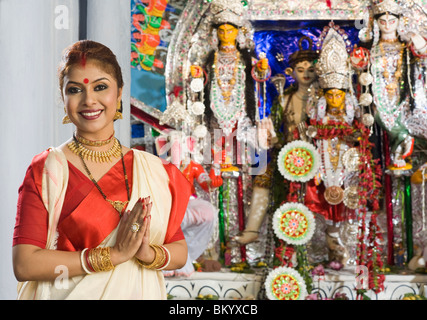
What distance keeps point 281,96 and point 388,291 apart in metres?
1.47

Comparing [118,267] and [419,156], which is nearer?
[118,267]

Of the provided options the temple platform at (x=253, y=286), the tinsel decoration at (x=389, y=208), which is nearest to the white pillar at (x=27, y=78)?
the temple platform at (x=253, y=286)

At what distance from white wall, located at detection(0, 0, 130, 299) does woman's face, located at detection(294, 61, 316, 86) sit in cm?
260

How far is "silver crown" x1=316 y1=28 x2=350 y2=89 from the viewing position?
3.73 m

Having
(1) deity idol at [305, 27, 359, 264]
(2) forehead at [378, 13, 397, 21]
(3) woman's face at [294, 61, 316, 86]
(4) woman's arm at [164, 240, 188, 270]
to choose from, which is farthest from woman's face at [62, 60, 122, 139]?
(2) forehead at [378, 13, 397, 21]

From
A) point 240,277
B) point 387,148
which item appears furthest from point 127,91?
point 387,148

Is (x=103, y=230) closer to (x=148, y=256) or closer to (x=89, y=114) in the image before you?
(x=148, y=256)

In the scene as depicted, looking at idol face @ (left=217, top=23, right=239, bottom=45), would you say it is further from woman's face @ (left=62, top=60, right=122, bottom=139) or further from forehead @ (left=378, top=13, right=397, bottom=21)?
woman's face @ (left=62, top=60, right=122, bottom=139)

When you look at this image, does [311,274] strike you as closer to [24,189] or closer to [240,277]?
[240,277]

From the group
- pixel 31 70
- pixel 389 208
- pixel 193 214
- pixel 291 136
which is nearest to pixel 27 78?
pixel 31 70

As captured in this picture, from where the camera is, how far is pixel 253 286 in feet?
12.3

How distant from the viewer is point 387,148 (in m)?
4.11

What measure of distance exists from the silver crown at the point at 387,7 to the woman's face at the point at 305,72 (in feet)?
1.91

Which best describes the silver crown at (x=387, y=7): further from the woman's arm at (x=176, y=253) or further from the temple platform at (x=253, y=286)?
the woman's arm at (x=176, y=253)
